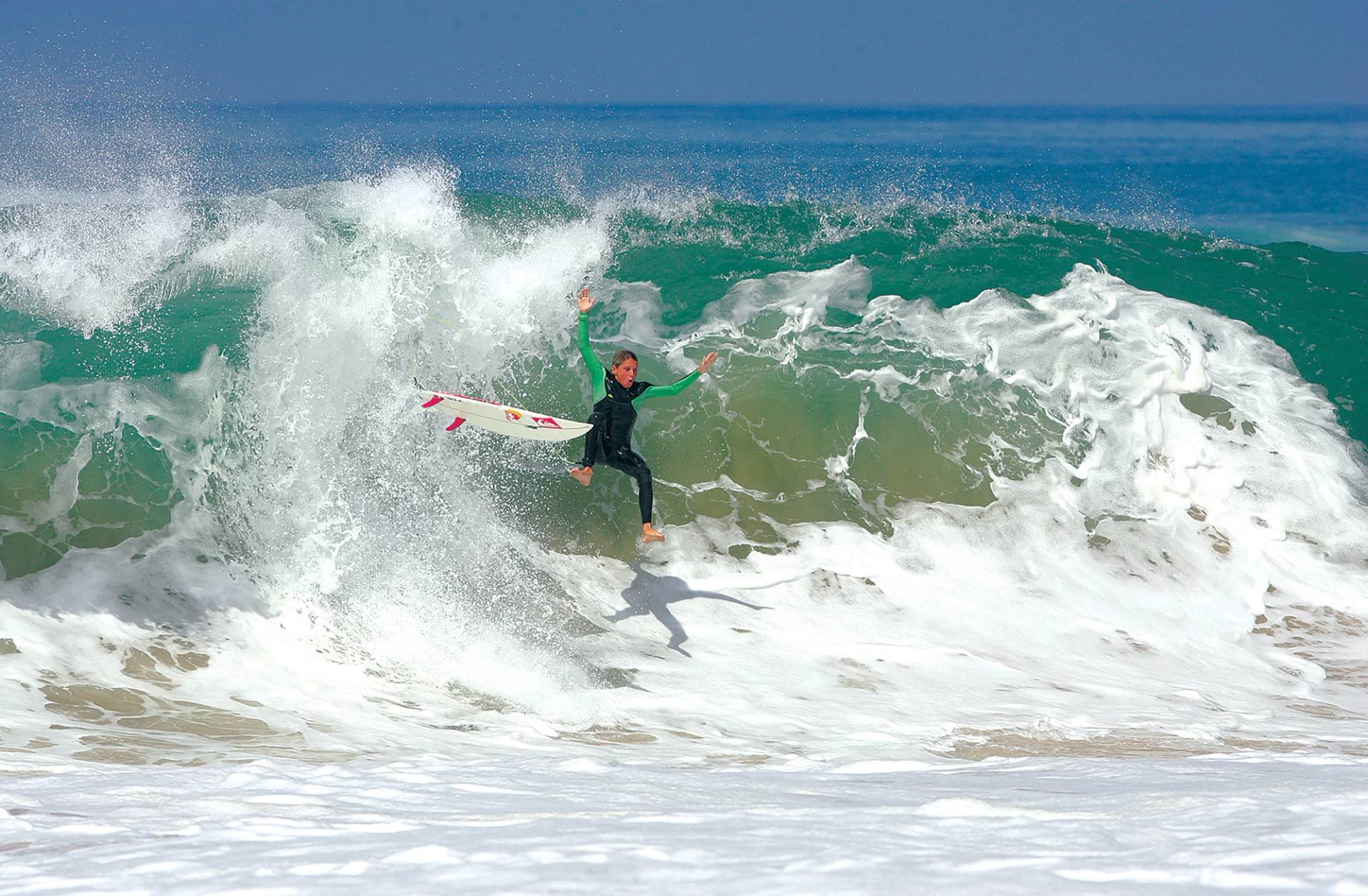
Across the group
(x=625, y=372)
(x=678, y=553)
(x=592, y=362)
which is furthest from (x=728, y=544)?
(x=592, y=362)

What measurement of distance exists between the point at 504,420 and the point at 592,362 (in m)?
0.88

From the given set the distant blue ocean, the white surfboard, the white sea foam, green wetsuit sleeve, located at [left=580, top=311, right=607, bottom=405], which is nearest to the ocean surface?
the white sea foam

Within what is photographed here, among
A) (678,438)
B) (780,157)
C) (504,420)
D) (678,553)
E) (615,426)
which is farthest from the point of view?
(780,157)

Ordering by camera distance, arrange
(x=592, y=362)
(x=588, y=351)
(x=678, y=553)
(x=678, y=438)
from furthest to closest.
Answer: (x=678, y=438) < (x=678, y=553) < (x=592, y=362) < (x=588, y=351)

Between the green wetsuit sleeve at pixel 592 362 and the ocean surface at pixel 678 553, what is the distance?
1.65m

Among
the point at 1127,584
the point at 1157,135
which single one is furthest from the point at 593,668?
the point at 1157,135

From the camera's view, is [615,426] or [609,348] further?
[609,348]

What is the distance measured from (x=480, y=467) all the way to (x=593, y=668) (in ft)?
7.93

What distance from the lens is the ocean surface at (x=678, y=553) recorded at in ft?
12.5

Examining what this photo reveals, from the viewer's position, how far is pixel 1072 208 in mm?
23562

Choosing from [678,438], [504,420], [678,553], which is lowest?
[678,553]

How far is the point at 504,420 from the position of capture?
318 inches

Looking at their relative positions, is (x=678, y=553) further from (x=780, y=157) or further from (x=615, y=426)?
(x=780, y=157)

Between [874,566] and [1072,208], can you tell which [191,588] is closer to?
[874,566]
